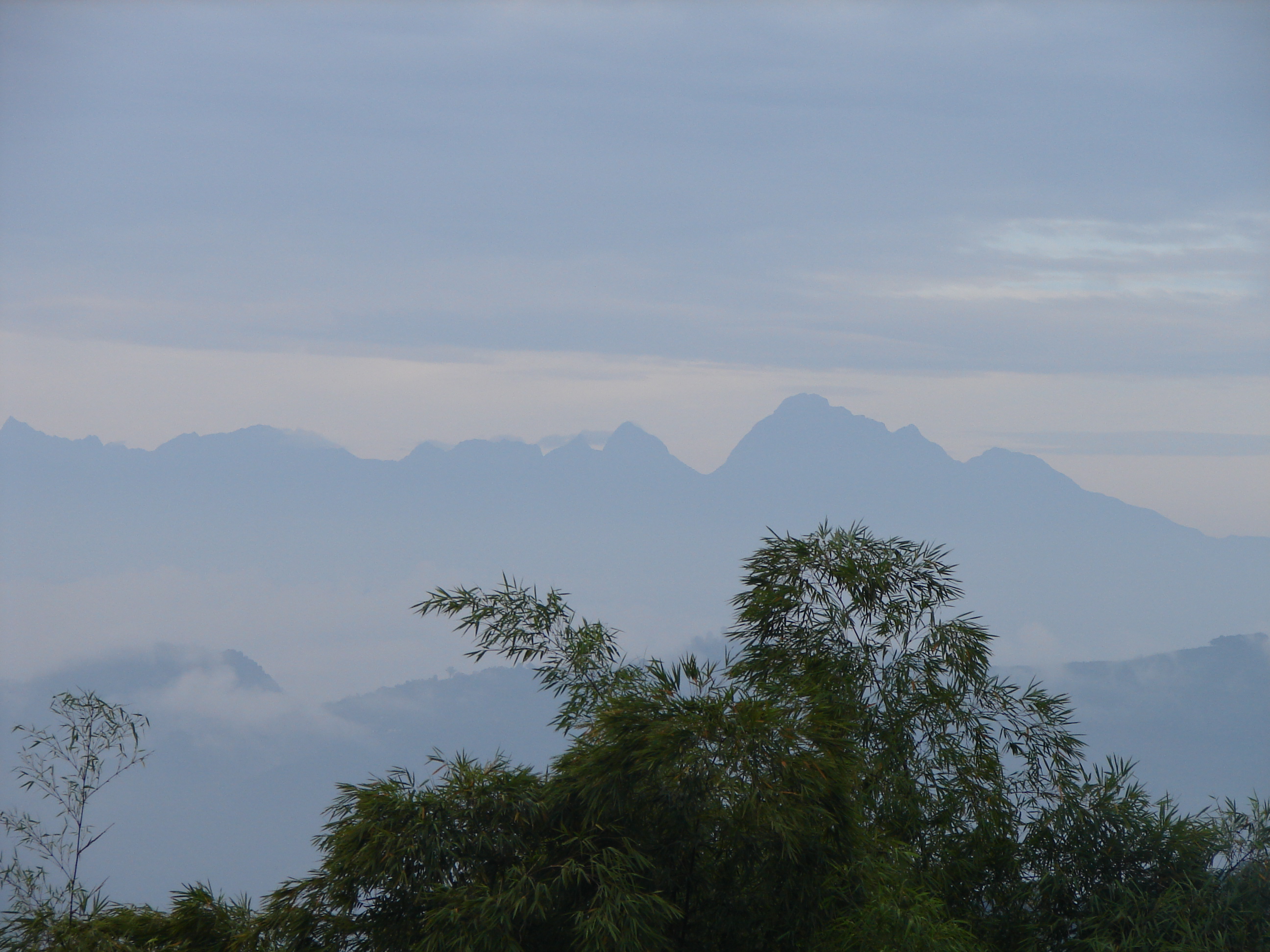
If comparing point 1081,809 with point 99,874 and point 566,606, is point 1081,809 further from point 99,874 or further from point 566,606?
point 99,874

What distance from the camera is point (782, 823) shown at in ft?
15.4

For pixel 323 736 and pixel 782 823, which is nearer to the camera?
pixel 782 823

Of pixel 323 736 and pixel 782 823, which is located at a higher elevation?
pixel 782 823

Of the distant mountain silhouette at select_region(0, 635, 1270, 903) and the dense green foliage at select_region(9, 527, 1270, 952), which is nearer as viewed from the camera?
the dense green foliage at select_region(9, 527, 1270, 952)

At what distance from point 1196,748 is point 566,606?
438 ft

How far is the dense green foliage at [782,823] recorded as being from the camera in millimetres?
4902

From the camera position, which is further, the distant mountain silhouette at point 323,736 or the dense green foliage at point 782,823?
the distant mountain silhouette at point 323,736

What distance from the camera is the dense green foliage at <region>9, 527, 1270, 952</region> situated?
193 inches

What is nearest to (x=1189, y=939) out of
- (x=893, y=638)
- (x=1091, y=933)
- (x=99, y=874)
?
(x=1091, y=933)

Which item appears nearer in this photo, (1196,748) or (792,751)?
(792,751)

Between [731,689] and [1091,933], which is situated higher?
[731,689]

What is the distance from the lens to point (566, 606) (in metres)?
6.73

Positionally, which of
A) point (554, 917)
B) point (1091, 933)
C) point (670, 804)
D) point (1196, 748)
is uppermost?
point (670, 804)

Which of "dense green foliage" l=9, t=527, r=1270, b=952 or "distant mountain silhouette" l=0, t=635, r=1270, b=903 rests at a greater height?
"dense green foliage" l=9, t=527, r=1270, b=952
